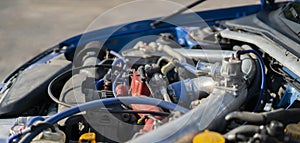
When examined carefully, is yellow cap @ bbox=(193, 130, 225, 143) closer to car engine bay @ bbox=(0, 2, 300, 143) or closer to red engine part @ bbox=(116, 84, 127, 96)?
car engine bay @ bbox=(0, 2, 300, 143)

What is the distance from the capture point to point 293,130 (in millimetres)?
1418

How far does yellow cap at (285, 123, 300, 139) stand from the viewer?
140 centimetres

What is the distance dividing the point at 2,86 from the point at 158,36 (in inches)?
35.5

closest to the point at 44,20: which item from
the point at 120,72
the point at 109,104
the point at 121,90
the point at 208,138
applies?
the point at 120,72

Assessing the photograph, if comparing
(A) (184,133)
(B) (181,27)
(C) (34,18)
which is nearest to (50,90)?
(A) (184,133)

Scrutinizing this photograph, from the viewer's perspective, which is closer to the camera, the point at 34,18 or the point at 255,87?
the point at 255,87

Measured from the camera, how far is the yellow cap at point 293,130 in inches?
55.2

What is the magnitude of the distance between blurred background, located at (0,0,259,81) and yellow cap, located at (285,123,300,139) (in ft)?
10.3

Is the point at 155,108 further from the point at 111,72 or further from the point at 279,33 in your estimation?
the point at 279,33

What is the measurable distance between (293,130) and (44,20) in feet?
15.2

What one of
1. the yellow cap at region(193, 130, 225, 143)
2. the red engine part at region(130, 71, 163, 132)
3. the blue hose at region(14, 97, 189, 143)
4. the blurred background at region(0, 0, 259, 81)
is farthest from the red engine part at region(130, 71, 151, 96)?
the blurred background at region(0, 0, 259, 81)

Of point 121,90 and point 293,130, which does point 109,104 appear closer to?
point 121,90

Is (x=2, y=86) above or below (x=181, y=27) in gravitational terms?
below

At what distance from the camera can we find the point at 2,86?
7.69ft
